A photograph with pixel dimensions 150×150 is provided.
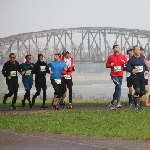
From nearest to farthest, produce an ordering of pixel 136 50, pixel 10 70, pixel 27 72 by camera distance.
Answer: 1. pixel 136 50
2. pixel 10 70
3. pixel 27 72

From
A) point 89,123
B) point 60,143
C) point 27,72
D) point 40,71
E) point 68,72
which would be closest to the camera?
point 60,143

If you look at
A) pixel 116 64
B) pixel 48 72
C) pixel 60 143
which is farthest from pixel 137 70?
pixel 60 143

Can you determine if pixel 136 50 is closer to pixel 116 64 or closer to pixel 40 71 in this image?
pixel 116 64

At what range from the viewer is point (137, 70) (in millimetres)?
19953

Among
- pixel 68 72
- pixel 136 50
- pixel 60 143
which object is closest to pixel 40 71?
pixel 68 72

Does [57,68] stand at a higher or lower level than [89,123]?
higher

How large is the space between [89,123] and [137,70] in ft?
15.6

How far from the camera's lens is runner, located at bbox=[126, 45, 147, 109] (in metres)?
19.8

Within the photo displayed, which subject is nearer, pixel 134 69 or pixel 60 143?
pixel 60 143

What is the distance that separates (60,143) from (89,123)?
380 cm

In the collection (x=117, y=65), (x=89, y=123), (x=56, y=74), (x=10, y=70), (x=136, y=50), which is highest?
(x=136, y=50)

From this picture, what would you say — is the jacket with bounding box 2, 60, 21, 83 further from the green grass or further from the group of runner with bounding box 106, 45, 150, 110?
the green grass

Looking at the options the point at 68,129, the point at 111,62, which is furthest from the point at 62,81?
the point at 68,129

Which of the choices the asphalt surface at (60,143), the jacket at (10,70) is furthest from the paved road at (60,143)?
the jacket at (10,70)
